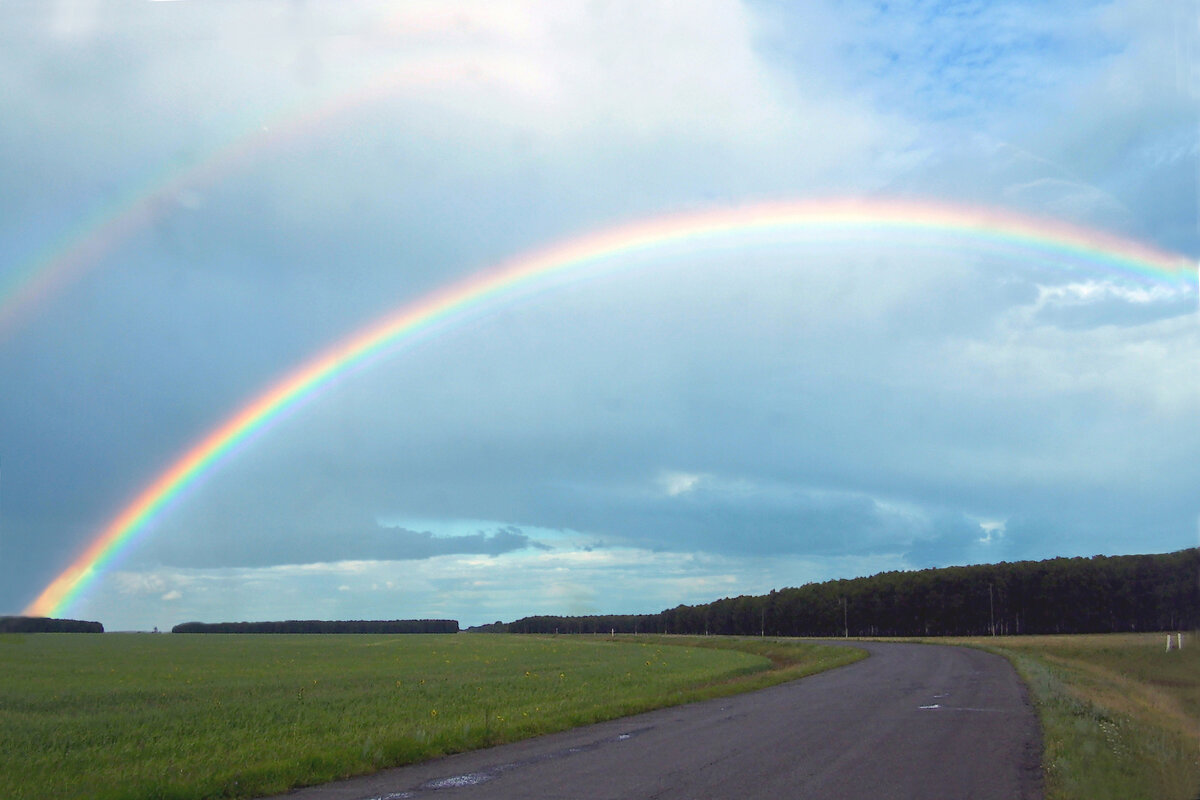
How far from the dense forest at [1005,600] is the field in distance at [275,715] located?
8956 cm

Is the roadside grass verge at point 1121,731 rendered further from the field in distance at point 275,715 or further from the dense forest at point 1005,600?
the dense forest at point 1005,600

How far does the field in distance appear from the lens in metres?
14.5

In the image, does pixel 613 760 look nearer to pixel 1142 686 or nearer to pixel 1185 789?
pixel 1185 789

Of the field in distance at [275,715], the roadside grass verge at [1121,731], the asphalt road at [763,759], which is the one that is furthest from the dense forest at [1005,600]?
the asphalt road at [763,759]

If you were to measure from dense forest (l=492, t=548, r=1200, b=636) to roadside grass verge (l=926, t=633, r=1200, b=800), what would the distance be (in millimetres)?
76943

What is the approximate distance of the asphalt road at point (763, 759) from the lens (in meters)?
13.0

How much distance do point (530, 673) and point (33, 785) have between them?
Result: 30.0 metres

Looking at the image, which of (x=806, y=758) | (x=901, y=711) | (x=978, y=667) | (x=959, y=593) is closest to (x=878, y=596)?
(x=959, y=593)

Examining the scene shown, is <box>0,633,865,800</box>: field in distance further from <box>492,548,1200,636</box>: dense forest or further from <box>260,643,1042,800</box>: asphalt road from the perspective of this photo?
<box>492,548,1200,636</box>: dense forest

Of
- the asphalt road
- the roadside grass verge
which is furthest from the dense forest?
the asphalt road

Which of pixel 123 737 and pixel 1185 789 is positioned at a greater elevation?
pixel 1185 789

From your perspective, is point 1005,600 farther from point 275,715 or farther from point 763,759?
point 763,759

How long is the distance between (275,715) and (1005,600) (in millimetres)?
130214

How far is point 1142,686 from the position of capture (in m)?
33.5
